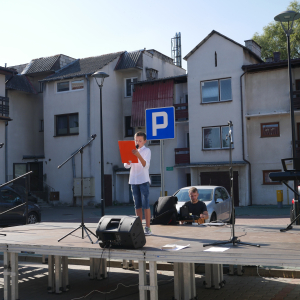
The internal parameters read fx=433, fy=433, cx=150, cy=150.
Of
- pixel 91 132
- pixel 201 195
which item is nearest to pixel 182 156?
pixel 91 132

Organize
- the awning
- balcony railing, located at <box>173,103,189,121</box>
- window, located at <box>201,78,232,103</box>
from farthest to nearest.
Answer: the awning → balcony railing, located at <box>173,103,189,121</box> → window, located at <box>201,78,232,103</box>

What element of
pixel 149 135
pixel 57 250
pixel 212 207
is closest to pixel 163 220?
pixel 149 135

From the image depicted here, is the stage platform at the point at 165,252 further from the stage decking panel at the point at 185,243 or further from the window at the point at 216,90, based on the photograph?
the window at the point at 216,90

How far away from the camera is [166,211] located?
8.91 metres

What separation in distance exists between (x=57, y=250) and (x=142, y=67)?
29.2 metres

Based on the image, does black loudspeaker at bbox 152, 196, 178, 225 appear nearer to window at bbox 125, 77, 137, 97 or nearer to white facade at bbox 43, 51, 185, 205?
white facade at bbox 43, 51, 185, 205

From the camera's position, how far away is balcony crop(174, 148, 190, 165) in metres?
31.5

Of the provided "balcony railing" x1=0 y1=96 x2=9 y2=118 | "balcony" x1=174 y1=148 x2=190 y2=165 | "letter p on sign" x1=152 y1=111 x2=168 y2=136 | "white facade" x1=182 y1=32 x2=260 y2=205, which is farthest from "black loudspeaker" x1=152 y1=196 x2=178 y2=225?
"balcony railing" x1=0 y1=96 x2=9 y2=118

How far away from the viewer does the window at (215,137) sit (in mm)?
29719

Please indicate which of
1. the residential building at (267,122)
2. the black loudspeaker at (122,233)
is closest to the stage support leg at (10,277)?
the black loudspeaker at (122,233)

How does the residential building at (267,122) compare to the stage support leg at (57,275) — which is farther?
the residential building at (267,122)

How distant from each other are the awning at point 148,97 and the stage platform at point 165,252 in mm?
24642

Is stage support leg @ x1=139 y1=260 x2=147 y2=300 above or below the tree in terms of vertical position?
below

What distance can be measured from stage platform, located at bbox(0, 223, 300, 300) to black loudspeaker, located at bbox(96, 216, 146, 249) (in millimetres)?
111
